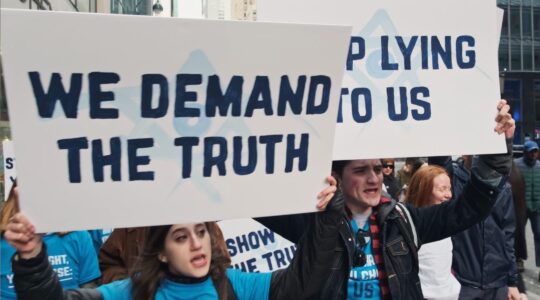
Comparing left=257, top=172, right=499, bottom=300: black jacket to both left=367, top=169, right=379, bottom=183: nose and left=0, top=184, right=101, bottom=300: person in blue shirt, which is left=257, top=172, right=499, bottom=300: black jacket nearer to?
left=367, top=169, right=379, bottom=183: nose

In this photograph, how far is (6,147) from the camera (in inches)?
199

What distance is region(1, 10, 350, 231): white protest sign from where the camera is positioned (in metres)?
1.71

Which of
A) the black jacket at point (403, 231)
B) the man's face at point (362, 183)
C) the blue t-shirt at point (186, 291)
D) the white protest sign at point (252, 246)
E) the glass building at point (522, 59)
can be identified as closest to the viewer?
the blue t-shirt at point (186, 291)

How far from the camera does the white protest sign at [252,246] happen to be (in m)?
3.88

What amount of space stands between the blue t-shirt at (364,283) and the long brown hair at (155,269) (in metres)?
0.54

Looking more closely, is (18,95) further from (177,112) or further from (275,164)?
(275,164)

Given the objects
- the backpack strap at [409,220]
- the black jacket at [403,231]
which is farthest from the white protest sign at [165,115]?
the backpack strap at [409,220]

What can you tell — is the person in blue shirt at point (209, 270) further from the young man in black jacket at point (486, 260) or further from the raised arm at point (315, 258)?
the young man in black jacket at point (486, 260)

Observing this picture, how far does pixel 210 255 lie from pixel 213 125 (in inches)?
17.8

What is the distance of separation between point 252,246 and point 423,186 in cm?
111

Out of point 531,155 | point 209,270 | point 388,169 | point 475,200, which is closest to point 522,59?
point 531,155

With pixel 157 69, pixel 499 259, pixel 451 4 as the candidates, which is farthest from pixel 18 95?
pixel 499 259

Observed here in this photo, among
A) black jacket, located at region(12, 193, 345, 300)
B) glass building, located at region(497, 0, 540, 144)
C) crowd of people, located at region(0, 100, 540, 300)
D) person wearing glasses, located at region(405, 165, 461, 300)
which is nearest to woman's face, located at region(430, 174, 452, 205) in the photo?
crowd of people, located at region(0, 100, 540, 300)

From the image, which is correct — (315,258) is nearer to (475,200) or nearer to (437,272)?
(475,200)
